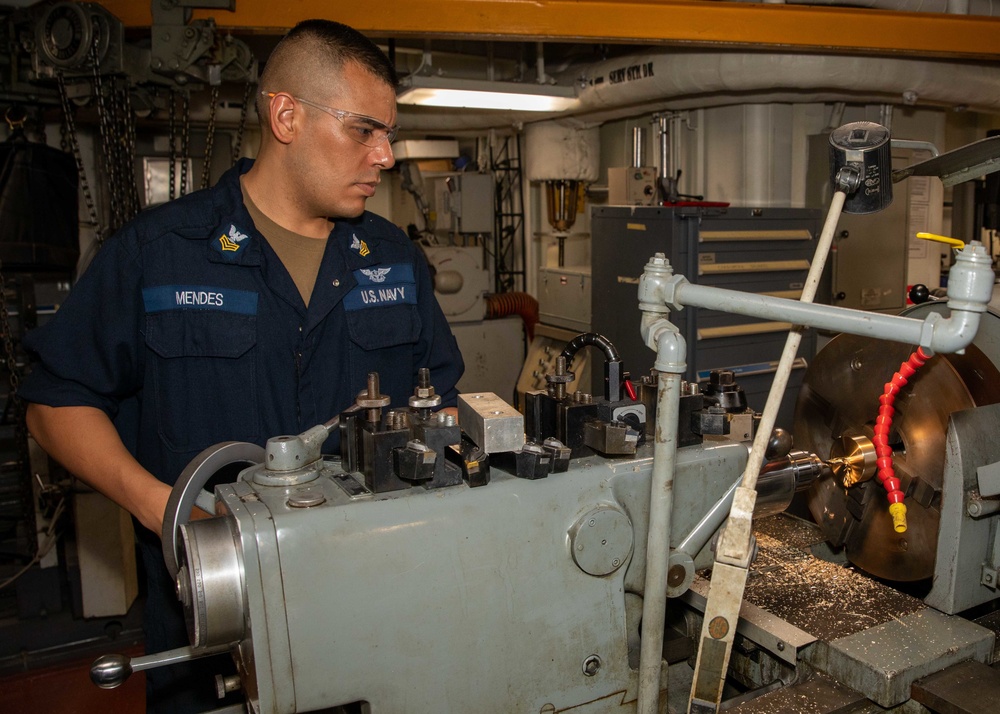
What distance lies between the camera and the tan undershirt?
1.43 m

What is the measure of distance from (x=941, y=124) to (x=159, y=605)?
13.3ft

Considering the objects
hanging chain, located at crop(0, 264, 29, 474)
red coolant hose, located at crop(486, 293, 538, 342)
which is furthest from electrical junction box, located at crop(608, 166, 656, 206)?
hanging chain, located at crop(0, 264, 29, 474)

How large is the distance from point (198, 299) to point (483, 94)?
2267 millimetres

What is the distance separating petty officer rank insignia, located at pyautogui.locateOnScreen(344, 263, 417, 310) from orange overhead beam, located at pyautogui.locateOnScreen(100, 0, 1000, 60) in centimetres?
132

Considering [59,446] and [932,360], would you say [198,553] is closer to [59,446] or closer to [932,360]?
[59,446]

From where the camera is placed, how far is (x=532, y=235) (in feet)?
16.6

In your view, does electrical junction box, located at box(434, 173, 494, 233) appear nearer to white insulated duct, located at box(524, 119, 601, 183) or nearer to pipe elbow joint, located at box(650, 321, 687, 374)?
white insulated duct, located at box(524, 119, 601, 183)

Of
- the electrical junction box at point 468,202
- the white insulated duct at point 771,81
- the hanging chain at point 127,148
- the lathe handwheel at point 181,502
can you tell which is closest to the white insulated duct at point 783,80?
the white insulated duct at point 771,81

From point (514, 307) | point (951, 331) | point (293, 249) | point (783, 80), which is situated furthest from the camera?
point (514, 307)

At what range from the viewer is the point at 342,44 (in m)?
1.37

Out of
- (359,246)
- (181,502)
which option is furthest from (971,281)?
(359,246)

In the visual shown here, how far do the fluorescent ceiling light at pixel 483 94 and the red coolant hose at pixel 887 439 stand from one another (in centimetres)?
239

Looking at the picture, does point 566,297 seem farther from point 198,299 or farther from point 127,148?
point 198,299

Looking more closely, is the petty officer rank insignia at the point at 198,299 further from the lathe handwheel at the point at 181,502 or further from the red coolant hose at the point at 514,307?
the red coolant hose at the point at 514,307
